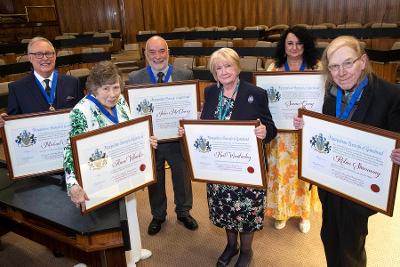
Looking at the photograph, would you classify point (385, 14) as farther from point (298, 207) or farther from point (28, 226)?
point (28, 226)

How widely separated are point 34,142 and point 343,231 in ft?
7.09

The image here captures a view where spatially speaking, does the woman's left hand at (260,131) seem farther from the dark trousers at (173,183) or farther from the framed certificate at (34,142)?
the framed certificate at (34,142)

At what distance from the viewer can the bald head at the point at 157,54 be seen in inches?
120

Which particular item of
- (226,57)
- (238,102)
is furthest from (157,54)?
(238,102)

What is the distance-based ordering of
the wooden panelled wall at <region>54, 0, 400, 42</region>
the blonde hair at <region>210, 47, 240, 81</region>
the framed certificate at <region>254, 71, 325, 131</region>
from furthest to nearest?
the wooden panelled wall at <region>54, 0, 400, 42</region>
the framed certificate at <region>254, 71, 325, 131</region>
the blonde hair at <region>210, 47, 240, 81</region>

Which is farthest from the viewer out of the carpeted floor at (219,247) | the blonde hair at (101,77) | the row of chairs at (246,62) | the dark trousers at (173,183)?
the row of chairs at (246,62)

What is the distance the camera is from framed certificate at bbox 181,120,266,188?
7.52 feet

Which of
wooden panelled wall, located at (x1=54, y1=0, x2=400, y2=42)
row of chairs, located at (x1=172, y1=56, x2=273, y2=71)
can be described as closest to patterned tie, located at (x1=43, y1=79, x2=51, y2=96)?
row of chairs, located at (x1=172, y1=56, x2=273, y2=71)

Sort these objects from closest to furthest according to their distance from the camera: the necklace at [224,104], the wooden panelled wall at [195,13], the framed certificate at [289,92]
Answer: the necklace at [224,104] < the framed certificate at [289,92] < the wooden panelled wall at [195,13]

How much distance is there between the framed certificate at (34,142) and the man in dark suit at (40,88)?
0.71 feet

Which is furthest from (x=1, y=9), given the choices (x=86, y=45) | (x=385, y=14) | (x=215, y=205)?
(x=215, y=205)

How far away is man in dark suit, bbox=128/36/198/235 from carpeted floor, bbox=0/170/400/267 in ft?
0.46

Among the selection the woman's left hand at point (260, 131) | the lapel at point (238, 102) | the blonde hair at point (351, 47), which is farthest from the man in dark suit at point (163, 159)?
the blonde hair at point (351, 47)

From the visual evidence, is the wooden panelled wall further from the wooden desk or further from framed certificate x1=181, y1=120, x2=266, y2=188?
the wooden desk
